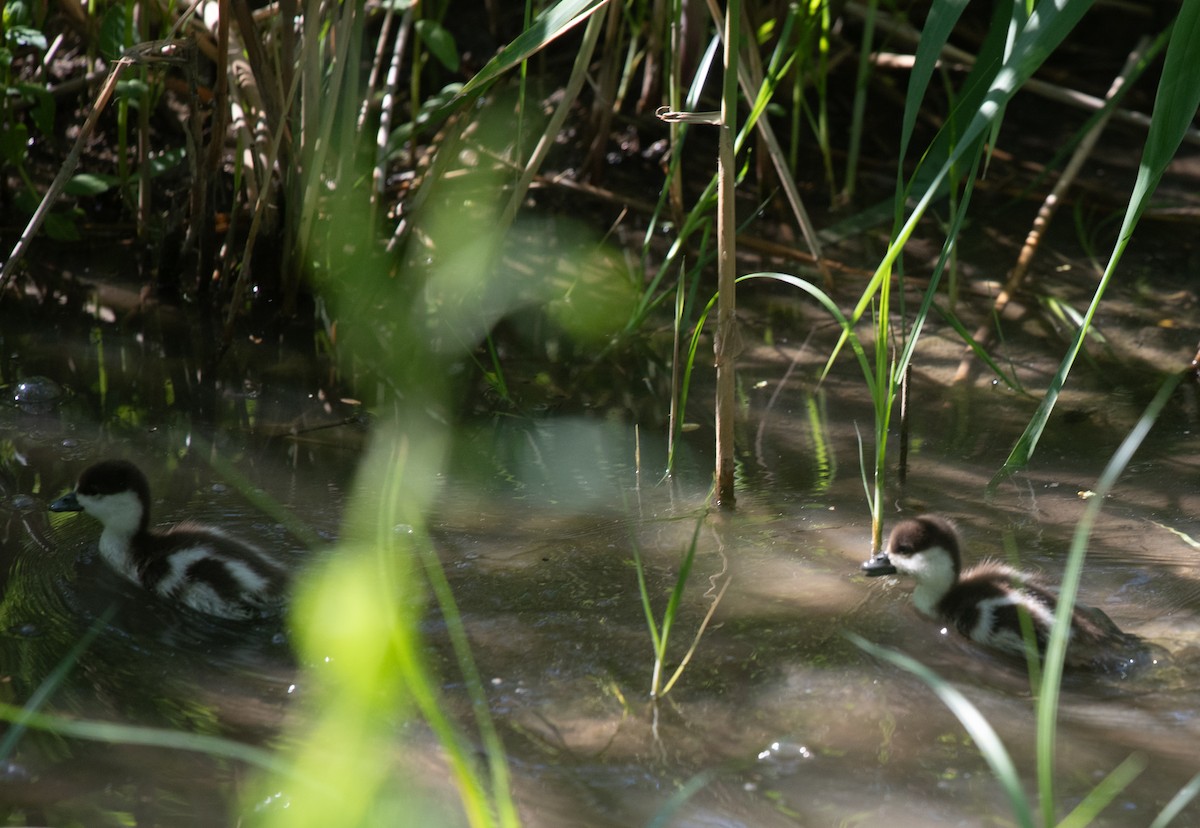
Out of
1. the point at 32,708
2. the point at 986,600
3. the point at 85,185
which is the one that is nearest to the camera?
the point at 32,708

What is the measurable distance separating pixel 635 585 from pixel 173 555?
1197 millimetres

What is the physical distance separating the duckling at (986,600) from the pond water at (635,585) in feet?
0.21

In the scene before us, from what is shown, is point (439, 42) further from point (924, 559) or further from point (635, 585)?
point (924, 559)

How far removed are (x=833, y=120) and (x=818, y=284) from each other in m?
1.70

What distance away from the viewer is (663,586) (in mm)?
3434

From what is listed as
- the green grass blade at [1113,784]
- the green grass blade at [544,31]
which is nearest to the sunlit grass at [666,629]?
the green grass blade at [1113,784]

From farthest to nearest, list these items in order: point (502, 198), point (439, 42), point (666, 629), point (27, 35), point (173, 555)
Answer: point (502, 198) < point (439, 42) < point (27, 35) < point (173, 555) < point (666, 629)

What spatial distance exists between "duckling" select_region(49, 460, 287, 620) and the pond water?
0.07 meters

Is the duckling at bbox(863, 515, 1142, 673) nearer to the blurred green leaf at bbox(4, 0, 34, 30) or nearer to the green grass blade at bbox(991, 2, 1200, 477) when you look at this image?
the green grass blade at bbox(991, 2, 1200, 477)

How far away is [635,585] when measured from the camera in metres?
3.42

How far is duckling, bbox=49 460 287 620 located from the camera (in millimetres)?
3264

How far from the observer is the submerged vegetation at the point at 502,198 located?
317 cm

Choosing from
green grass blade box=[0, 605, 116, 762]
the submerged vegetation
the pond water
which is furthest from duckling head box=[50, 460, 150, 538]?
the submerged vegetation

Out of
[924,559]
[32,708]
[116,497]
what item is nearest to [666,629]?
[924,559]
